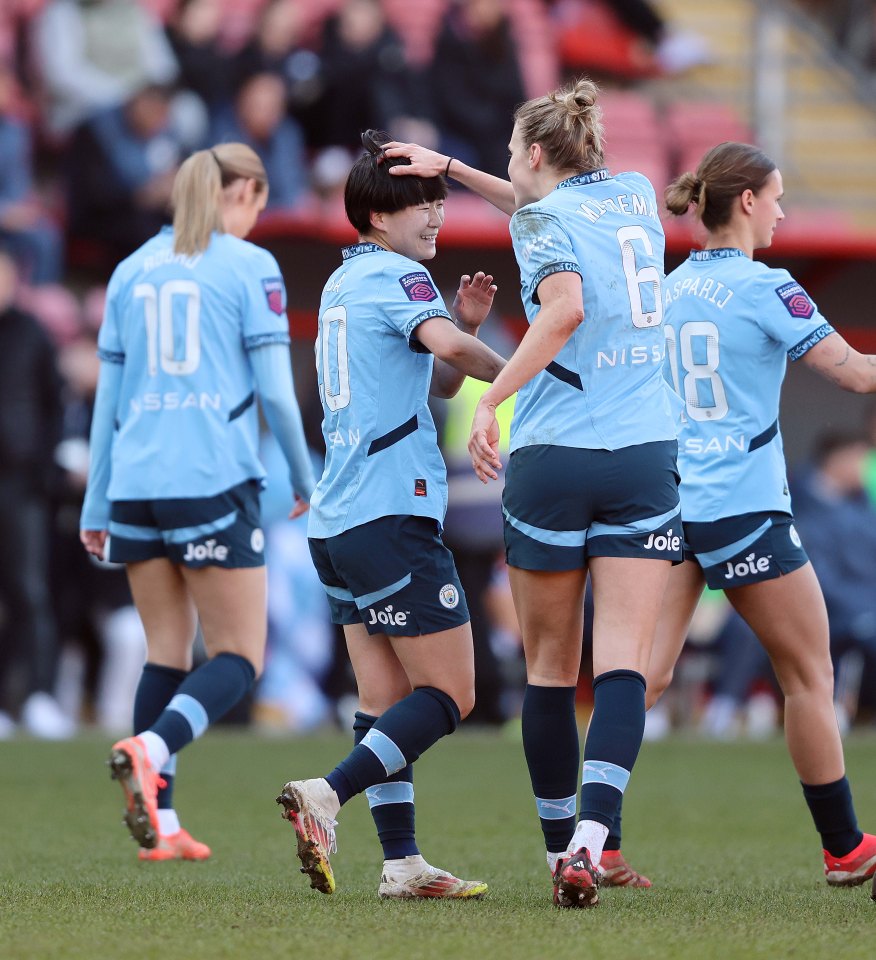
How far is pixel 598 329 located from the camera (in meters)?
4.18

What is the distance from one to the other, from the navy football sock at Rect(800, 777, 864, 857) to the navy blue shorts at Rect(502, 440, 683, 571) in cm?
98

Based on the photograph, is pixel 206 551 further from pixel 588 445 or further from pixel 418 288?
pixel 588 445

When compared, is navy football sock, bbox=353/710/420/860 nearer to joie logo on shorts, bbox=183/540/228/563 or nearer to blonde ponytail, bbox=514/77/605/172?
joie logo on shorts, bbox=183/540/228/563

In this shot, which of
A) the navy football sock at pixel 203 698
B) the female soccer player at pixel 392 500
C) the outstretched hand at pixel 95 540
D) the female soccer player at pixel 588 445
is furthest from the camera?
the outstretched hand at pixel 95 540

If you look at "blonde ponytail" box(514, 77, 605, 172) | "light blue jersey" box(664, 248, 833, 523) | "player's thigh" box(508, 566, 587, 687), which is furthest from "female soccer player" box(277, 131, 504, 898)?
"light blue jersey" box(664, 248, 833, 523)

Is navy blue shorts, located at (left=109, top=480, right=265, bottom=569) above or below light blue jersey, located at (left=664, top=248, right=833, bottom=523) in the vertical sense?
below

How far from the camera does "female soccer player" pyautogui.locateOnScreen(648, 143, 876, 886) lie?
4.60m

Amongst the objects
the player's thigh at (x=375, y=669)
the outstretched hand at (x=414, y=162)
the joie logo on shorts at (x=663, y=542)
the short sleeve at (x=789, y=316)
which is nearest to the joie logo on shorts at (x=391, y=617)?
the player's thigh at (x=375, y=669)

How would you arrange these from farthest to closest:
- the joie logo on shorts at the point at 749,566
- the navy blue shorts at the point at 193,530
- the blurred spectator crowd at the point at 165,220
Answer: the blurred spectator crowd at the point at 165,220
the navy blue shorts at the point at 193,530
the joie logo on shorts at the point at 749,566

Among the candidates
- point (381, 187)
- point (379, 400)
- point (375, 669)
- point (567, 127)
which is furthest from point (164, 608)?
point (567, 127)

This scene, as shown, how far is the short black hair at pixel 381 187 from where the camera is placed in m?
4.37

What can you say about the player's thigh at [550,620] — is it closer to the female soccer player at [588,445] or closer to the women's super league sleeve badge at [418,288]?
the female soccer player at [588,445]

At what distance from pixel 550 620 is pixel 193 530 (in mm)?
1503

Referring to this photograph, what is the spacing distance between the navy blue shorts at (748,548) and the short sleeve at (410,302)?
3.18 ft
